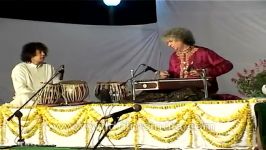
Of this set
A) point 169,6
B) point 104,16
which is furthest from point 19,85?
point 104,16

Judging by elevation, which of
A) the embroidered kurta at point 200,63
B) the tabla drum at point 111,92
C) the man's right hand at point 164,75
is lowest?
the tabla drum at point 111,92

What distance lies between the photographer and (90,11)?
7.91 meters

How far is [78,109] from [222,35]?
8.19 ft

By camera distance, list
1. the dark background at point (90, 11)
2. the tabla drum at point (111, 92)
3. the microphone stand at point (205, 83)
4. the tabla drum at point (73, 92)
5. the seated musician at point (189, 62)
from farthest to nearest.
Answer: the dark background at point (90, 11) → the tabla drum at point (73, 92) → the tabla drum at point (111, 92) → the seated musician at point (189, 62) → the microphone stand at point (205, 83)

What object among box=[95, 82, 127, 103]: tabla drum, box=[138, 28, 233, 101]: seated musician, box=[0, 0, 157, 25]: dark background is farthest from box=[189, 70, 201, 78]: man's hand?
box=[0, 0, 157, 25]: dark background

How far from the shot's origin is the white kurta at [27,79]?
17.0ft

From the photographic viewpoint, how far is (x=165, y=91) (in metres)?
4.53

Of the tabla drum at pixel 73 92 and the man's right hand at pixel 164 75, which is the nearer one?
the man's right hand at pixel 164 75

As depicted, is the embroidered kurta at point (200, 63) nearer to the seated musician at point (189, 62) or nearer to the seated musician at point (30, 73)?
the seated musician at point (189, 62)

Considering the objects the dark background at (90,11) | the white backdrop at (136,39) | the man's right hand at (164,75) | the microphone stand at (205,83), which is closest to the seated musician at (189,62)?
the man's right hand at (164,75)

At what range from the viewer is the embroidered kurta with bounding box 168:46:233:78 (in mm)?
4832

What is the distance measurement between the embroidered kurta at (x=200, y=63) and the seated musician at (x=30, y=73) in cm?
125

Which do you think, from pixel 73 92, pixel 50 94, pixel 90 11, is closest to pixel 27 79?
pixel 50 94

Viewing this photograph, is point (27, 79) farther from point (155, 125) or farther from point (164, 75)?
point (155, 125)
